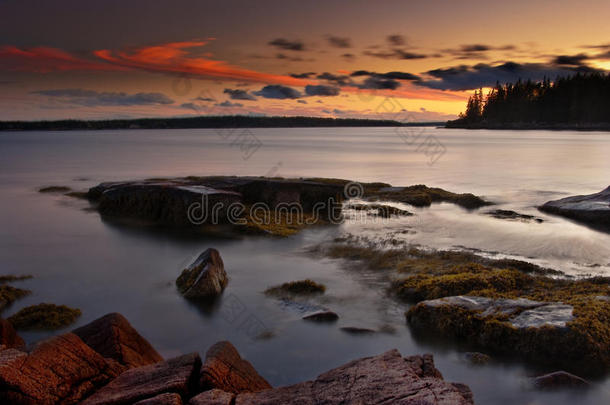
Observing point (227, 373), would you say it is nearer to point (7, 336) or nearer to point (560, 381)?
point (7, 336)

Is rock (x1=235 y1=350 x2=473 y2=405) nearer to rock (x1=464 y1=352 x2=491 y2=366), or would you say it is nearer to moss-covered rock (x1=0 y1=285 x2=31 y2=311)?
rock (x1=464 y1=352 x2=491 y2=366)

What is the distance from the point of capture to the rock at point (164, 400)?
3625mm

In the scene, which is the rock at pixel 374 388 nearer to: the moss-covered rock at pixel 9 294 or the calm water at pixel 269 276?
the calm water at pixel 269 276

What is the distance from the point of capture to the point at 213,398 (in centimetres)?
379

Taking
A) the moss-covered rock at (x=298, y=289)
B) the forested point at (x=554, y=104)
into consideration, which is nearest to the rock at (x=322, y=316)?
the moss-covered rock at (x=298, y=289)

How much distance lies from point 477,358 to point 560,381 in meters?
1.07

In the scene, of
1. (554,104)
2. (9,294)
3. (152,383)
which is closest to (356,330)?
(152,383)

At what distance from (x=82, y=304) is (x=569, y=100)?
138002 mm

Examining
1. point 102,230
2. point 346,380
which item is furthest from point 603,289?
point 102,230

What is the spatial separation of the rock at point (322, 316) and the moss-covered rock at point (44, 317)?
4434 mm

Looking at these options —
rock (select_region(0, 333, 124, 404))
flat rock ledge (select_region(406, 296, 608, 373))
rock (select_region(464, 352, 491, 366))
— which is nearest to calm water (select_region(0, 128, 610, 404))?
rock (select_region(464, 352, 491, 366))

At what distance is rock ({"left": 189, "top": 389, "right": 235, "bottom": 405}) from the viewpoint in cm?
373

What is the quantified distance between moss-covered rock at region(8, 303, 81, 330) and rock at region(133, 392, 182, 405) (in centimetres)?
504

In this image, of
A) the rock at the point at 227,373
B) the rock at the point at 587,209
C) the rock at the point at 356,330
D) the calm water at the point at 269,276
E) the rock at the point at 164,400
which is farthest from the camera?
the rock at the point at 587,209
